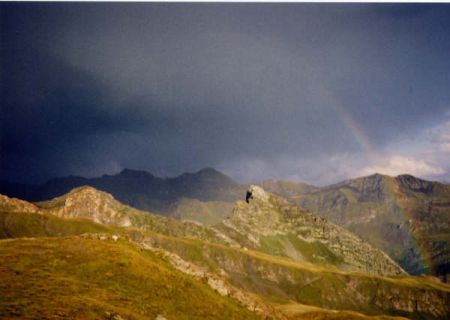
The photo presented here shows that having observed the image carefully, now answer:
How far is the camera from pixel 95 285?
7462 cm

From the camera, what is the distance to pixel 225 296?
96562 mm

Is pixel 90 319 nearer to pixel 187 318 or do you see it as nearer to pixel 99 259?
pixel 187 318

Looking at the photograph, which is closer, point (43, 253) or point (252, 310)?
point (43, 253)

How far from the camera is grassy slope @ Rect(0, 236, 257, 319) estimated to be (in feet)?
195

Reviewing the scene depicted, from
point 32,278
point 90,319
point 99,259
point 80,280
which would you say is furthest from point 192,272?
point 90,319

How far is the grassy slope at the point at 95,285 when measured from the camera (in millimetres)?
59500

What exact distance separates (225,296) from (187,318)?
22582 millimetres

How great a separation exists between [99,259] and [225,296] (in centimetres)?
3184

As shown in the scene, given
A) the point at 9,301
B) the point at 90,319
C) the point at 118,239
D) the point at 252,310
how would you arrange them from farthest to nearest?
the point at 118,239 < the point at 252,310 < the point at 9,301 < the point at 90,319

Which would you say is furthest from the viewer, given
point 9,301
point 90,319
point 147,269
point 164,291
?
point 147,269

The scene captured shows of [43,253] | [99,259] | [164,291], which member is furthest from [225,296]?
[43,253]

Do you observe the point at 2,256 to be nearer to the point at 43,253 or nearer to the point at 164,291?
the point at 43,253

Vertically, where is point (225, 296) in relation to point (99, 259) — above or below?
below

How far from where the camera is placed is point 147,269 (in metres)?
87.6
